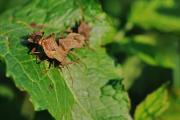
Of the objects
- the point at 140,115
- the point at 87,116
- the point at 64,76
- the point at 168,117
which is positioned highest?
the point at 64,76

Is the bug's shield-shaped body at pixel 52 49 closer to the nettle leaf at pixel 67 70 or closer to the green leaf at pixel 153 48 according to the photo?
the nettle leaf at pixel 67 70

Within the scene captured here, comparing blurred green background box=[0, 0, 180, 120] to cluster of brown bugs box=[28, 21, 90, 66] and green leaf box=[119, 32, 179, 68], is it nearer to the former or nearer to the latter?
green leaf box=[119, 32, 179, 68]

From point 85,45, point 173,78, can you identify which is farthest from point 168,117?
point 85,45

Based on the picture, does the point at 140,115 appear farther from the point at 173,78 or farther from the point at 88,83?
the point at 173,78

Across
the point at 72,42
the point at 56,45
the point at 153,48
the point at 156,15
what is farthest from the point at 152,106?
the point at 156,15

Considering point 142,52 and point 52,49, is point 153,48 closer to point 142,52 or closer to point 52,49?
point 142,52

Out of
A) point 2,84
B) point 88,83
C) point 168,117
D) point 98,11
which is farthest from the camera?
point 2,84

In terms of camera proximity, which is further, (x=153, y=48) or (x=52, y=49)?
(x=153, y=48)
